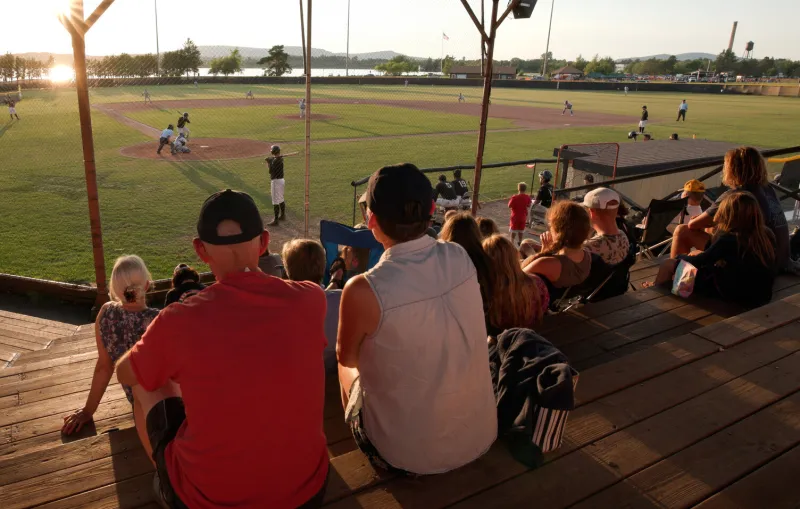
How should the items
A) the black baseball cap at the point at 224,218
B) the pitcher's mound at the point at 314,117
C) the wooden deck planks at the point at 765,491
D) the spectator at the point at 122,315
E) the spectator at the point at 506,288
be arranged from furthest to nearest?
the pitcher's mound at the point at 314,117
the spectator at the point at 506,288
the spectator at the point at 122,315
the wooden deck planks at the point at 765,491
the black baseball cap at the point at 224,218

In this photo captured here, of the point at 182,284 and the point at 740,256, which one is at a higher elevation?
the point at 740,256

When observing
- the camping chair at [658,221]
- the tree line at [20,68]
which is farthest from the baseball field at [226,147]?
the camping chair at [658,221]

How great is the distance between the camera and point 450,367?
6.02ft

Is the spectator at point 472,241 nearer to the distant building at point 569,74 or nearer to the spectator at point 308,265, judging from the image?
the spectator at point 308,265

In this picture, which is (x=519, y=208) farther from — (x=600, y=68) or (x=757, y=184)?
(x=600, y=68)

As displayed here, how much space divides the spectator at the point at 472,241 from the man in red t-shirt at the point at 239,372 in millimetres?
1215

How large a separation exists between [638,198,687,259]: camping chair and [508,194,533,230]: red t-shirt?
2.64 meters

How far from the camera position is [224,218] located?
1.61 metres

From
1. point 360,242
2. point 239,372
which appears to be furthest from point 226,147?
point 239,372

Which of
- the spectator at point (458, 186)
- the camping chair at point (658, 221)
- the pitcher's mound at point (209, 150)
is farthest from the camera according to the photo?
the pitcher's mound at point (209, 150)

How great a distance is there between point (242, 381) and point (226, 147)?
68.8 ft

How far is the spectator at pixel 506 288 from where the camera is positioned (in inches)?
112

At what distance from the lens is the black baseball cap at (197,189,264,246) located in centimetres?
160

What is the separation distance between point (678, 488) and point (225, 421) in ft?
5.49
